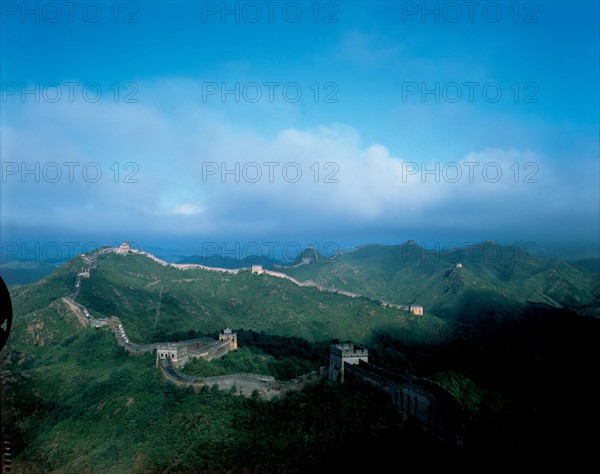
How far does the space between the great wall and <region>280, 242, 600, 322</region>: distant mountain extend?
199 feet

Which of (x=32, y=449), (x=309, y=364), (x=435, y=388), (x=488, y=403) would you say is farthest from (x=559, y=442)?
(x=32, y=449)

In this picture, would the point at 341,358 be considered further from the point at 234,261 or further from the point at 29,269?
the point at 29,269

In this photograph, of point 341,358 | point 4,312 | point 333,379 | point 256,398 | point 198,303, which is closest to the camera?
point 4,312

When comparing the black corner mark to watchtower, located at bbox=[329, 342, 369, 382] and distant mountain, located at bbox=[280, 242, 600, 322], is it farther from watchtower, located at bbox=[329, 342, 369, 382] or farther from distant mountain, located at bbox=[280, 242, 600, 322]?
distant mountain, located at bbox=[280, 242, 600, 322]

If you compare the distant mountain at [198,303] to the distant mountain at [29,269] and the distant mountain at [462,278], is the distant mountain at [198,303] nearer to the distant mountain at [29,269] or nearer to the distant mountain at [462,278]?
the distant mountain at [462,278]

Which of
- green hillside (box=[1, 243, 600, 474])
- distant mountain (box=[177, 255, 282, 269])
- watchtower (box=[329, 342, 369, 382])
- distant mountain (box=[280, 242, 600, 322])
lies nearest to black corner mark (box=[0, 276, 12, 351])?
green hillside (box=[1, 243, 600, 474])

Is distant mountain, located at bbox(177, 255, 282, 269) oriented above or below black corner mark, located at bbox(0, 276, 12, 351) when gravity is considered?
below

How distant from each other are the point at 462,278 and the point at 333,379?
7932 cm

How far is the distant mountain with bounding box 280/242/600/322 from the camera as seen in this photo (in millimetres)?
89312

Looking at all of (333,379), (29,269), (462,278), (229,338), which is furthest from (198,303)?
(29,269)

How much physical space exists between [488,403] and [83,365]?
29192 mm

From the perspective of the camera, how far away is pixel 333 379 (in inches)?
1089

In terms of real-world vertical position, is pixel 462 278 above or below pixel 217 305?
below

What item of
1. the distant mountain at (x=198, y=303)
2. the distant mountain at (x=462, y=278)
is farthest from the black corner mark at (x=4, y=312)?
the distant mountain at (x=462, y=278)
